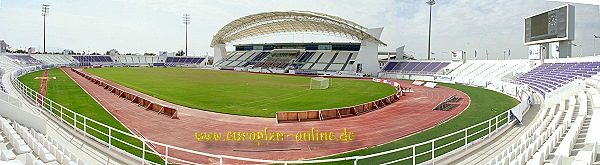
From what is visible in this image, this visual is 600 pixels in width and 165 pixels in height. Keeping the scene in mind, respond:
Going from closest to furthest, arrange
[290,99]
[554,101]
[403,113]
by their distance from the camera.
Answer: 1. [554,101]
2. [403,113]
3. [290,99]

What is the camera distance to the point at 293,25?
4216 centimetres

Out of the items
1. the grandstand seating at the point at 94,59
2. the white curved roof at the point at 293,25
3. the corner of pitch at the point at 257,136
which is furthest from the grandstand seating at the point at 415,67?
the grandstand seating at the point at 94,59

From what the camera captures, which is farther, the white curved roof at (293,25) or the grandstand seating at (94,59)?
the grandstand seating at (94,59)

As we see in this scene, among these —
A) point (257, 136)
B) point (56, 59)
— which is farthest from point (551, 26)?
point (56, 59)

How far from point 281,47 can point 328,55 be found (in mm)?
11183

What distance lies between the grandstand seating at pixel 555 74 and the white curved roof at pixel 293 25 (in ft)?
58.8

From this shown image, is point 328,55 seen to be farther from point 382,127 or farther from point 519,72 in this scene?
point 382,127

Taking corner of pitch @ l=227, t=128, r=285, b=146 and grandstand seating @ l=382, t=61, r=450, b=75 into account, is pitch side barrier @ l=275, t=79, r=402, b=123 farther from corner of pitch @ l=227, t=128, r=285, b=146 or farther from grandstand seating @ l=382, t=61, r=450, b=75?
grandstand seating @ l=382, t=61, r=450, b=75

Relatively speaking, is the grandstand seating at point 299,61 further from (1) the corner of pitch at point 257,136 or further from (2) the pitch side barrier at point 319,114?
(1) the corner of pitch at point 257,136

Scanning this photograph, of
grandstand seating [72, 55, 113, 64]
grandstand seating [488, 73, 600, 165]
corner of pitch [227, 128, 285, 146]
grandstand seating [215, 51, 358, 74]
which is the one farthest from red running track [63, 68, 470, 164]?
grandstand seating [72, 55, 113, 64]

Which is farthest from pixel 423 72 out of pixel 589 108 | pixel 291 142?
pixel 291 142

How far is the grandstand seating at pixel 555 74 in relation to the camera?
1705 cm

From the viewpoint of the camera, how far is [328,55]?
51438mm

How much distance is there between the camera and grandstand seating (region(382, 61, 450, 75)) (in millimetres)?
38875
